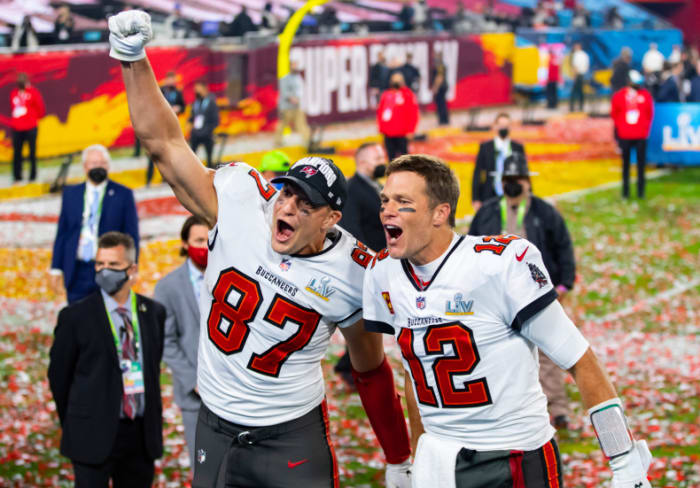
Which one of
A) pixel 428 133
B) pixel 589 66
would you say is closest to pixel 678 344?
pixel 428 133

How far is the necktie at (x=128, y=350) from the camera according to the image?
6203 mm

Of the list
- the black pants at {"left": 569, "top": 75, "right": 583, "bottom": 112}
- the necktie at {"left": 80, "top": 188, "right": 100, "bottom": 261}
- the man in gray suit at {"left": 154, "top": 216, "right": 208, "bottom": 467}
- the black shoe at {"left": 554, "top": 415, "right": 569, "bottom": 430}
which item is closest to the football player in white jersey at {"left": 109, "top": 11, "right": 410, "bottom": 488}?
the man in gray suit at {"left": 154, "top": 216, "right": 208, "bottom": 467}

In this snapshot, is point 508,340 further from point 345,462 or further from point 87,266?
point 87,266

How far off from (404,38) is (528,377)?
29472 millimetres

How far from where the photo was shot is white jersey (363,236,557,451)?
14.0ft

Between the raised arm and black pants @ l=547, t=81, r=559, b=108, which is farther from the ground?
the raised arm

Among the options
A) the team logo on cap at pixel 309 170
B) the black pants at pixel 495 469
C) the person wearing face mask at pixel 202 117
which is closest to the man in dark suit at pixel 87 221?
the team logo on cap at pixel 309 170

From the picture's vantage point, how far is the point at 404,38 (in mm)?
33000

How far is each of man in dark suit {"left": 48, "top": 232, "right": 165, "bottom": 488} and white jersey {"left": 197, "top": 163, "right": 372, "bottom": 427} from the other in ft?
4.91

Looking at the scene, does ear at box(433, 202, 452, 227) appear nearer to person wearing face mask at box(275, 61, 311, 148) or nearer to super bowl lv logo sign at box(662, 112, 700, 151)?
person wearing face mask at box(275, 61, 311, 148)

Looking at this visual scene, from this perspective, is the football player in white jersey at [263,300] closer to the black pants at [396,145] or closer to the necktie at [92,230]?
the necktie at [92,230]

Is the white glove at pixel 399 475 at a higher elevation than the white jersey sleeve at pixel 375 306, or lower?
lower

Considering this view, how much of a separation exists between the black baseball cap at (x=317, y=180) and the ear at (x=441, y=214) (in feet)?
1.72

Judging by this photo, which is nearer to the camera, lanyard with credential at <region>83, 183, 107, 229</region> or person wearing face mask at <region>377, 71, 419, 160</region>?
lanyard with credential at <region>83, 183, 107, 229</region>
